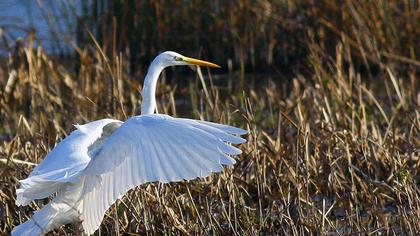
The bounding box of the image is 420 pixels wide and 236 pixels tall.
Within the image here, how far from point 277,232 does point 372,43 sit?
159 inches

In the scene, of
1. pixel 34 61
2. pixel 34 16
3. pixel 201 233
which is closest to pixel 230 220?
pixel 201 233

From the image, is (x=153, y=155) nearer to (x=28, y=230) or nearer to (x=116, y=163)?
(x=116, y=163)

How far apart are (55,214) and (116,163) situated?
421 millimetres

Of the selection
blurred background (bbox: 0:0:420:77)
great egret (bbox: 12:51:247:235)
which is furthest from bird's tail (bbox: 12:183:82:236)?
blurred background (bbox: 0:0:420:77)

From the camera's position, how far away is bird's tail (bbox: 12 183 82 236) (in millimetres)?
3754

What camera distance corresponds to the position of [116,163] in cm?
363

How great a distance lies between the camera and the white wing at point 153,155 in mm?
3330

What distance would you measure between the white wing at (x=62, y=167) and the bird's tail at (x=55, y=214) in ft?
0.18

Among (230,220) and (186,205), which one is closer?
(230,220)

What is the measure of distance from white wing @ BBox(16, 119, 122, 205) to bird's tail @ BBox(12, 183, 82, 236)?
2.2 inches

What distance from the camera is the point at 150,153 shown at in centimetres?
353

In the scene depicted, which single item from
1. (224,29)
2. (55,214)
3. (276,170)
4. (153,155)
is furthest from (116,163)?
(224,29)

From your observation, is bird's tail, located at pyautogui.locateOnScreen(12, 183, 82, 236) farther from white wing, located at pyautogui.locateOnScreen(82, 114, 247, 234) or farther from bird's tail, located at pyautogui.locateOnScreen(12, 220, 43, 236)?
white wing, located at pyautogui.locateOnScreen(82, 114, 247, 234)

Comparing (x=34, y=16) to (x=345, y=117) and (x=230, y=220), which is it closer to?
(x=345, y=117)
